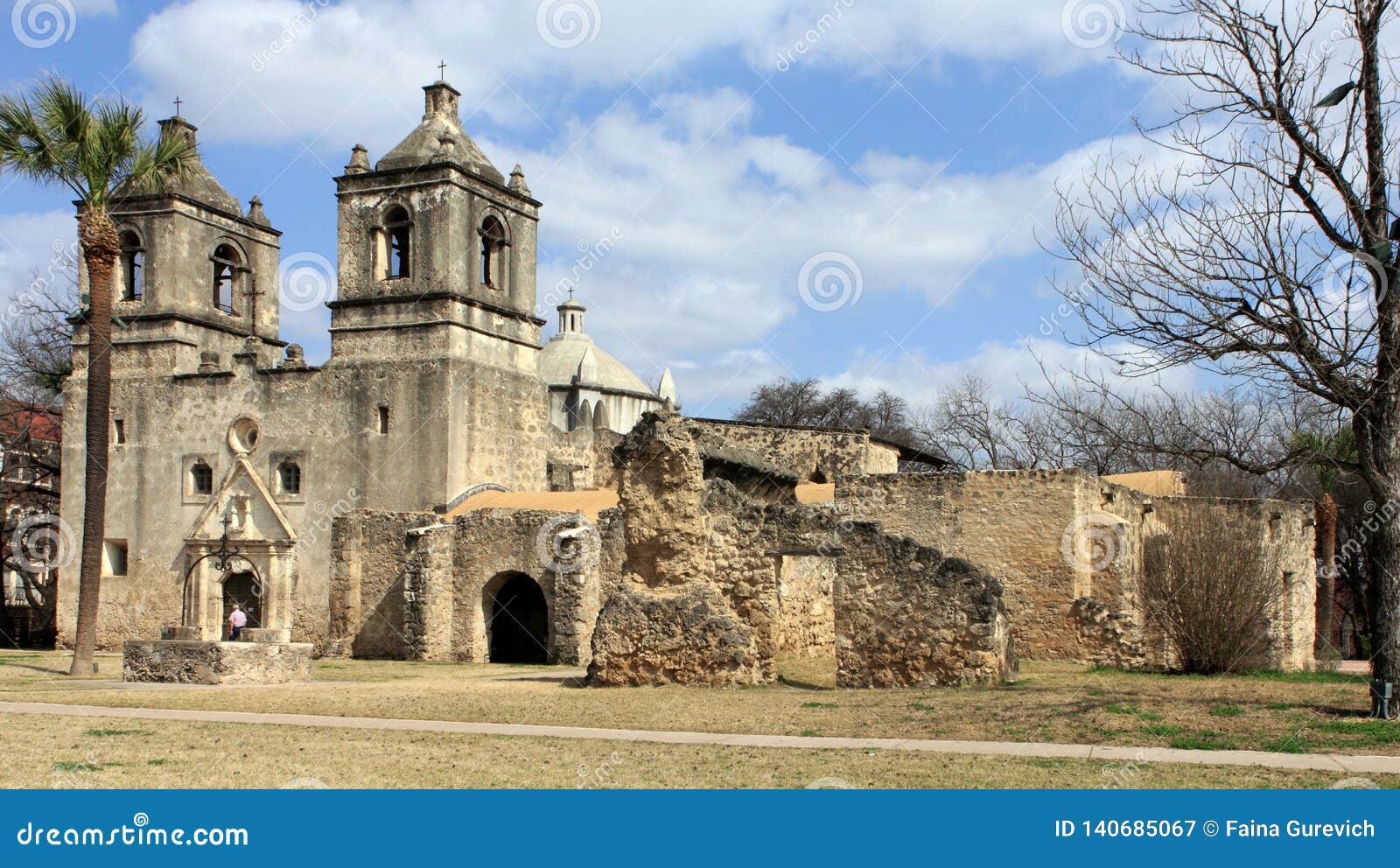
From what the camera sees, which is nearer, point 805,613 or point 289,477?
point 805,613

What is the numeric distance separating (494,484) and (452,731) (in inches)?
747

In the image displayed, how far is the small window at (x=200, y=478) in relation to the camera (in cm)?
3191

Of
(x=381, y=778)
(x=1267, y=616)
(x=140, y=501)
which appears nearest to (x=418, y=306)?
(x=140, y=501)

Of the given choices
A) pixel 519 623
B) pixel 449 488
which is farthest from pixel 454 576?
pixel 449 488

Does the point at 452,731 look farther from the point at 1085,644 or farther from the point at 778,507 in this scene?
the point at 1085,644

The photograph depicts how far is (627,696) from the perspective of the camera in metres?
14.8

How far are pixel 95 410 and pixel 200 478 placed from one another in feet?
36.2

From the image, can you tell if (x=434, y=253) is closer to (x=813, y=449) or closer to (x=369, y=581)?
(x=369, y=581)

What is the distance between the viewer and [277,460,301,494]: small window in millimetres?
30781

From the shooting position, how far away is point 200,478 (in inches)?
Result: 1261

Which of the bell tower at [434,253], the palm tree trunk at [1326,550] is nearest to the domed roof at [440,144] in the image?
the bell tower at [434,253]

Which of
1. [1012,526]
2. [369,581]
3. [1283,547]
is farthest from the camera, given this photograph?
[369,581]

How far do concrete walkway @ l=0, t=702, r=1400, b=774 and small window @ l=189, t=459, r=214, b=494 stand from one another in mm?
18615

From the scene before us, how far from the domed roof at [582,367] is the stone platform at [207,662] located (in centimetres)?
3101
